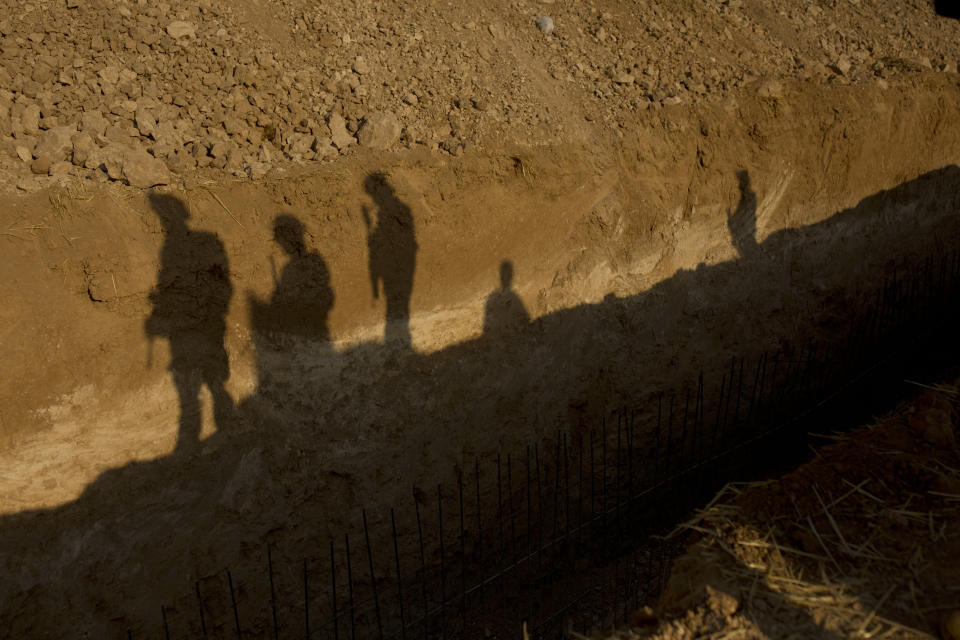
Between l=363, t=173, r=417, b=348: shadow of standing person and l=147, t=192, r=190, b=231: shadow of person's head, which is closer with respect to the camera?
l=147, t=192, r=190, b=231: shadow of person's head

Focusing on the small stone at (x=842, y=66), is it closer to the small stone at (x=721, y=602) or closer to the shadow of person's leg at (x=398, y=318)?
the shadow of person's leg at (x=398, y=318)

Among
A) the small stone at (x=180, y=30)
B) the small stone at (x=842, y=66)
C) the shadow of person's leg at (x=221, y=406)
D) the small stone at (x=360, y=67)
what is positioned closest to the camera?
the shadow of person's leg at (x=221, y=406)

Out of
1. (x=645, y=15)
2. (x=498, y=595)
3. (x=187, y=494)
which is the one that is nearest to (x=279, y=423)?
(x=187, y=494)

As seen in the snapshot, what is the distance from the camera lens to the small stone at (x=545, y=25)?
711 cm

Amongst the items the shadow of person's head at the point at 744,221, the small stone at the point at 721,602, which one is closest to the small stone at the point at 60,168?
the small stone at the point at 721,602

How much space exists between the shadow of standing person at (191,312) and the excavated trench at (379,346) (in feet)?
0.05

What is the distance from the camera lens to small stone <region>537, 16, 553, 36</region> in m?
7.11

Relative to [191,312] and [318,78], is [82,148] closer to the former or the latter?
[191,312]

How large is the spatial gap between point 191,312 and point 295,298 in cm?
72

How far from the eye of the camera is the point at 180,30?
5.85 meters

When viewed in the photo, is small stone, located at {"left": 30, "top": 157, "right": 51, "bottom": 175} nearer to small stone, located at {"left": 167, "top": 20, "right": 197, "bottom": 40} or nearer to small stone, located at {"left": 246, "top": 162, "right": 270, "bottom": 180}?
small stone, located at {"left": 246, "top": 162, "right": 270, "bottom": 180}

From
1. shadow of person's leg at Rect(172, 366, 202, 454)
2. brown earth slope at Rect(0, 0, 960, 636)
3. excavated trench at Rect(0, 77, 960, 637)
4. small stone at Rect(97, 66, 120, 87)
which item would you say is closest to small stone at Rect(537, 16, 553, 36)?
brown earth slope at Rect(0, 0, 960, 636)

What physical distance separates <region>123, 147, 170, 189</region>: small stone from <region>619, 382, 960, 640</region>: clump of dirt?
13.4ft

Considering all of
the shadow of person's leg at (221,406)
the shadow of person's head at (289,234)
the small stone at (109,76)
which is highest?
the small stone at (109,76)
